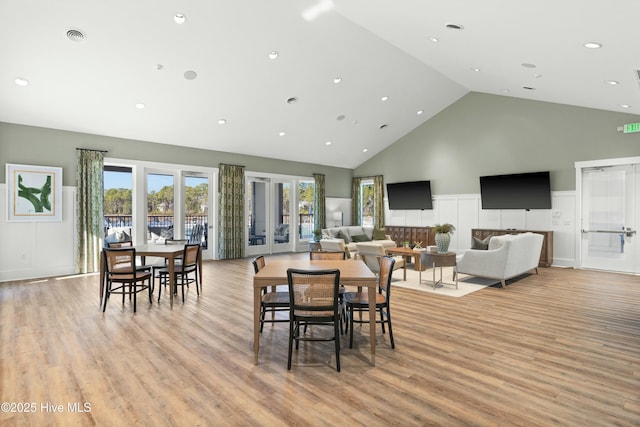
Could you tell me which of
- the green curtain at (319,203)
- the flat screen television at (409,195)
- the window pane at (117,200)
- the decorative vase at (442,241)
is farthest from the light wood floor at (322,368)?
the green curtain at (319,203)

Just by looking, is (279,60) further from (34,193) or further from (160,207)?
(34,193)

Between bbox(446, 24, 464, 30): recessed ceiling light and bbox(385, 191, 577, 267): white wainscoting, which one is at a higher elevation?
bbox(446, 24, 464, 30): recessed ceiling light

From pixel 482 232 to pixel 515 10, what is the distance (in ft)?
21.5

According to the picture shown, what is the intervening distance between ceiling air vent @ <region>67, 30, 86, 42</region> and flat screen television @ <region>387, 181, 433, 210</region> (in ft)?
28.4

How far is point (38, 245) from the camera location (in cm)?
675

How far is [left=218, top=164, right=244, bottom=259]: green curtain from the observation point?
30.5 ft

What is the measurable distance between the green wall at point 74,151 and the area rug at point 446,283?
17.5ft

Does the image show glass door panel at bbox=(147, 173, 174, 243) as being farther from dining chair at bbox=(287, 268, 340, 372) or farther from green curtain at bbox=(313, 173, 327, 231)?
dining chair at bbox=(287, 268, 340, 372)

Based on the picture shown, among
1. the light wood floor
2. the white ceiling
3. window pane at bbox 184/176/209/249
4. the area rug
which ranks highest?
the white ceiling

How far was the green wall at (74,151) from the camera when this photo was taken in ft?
21.4

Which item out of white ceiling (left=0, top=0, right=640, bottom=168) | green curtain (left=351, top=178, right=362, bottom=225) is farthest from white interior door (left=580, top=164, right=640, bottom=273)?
green curtain (left=351, top=178, right=362, bottom=225)

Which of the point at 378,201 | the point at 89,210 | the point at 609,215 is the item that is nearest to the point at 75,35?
the point at 89,210

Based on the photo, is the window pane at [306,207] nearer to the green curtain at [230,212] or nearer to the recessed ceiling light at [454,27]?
the green curtain at [230,212]

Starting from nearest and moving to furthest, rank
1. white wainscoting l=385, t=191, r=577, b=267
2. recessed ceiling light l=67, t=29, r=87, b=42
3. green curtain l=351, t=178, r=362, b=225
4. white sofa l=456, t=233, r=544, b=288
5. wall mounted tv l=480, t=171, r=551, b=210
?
recessed ceiling light l=67, t=29, r=87, b=42 < white sofa l=456, t=233, r=544, b=288 < white wainscoting l=385, t=191, r=577, b=267 < wall mounted tv l=480, t=171, r=551, b=210 < green curtain l=351, t=178, r=362, b=225
